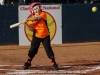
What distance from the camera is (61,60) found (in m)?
11.1

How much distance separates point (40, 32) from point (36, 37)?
0.19 m

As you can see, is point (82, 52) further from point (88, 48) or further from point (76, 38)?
point (76, 38)

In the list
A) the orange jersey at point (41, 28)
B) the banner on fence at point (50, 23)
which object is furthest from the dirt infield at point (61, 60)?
the orange jersey at point (41, 28)

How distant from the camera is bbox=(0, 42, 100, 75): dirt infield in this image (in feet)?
29.2

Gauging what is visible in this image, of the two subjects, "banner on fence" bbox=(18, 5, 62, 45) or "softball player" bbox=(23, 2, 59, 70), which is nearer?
"softball player" bbox=(23, 2, 59, 70)

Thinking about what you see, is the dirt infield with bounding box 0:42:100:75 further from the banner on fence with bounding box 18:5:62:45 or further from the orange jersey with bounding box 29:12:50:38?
the orange jersey with bounding box 29:12:50:38

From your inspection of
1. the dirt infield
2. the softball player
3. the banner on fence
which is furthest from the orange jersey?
the banner on fence

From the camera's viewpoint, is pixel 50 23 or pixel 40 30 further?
pixel 50 23

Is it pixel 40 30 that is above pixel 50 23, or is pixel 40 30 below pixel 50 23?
above

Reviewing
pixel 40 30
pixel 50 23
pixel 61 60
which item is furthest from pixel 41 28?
pixel 50 23

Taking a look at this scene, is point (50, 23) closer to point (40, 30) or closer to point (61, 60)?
point (61, 60)

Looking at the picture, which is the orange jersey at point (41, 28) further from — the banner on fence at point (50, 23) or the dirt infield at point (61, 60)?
the banner on fence at point (50, 23)

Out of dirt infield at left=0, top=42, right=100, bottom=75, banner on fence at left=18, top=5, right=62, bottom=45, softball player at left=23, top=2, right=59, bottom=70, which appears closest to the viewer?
dirt infield at left=0, top=42, right=100, bottom=75

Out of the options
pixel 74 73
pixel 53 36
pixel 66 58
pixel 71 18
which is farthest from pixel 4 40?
pixel 74 73
